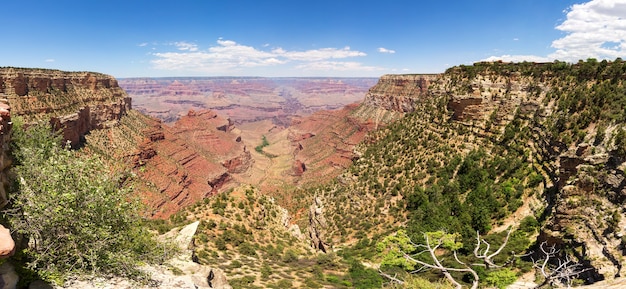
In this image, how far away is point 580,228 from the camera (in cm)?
1747

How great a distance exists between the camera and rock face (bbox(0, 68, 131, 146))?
195 feet

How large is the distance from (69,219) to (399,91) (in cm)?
14469

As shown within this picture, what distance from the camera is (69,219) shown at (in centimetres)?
1112

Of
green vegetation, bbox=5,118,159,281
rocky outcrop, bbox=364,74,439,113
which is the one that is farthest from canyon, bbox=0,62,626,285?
rocky outcrop, bbox=364,74,439,113

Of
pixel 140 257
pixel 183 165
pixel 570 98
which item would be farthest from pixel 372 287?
pixel 183 165

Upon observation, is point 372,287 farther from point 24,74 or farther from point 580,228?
point 24,74

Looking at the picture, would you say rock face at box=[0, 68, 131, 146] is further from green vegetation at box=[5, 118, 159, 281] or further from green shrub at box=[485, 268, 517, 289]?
green shrub at box=[485, 268, 517, 289]

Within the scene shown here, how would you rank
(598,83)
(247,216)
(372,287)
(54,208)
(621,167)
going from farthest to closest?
(247,216) → (598,83) → (372,287) → (621,167) → (54,208)

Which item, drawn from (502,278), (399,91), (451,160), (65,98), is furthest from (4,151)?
(399,91)

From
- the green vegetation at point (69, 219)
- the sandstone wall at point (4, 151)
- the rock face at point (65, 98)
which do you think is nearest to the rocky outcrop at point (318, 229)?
the green vegetation at point (69, 219)

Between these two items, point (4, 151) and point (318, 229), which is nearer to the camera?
point (4, 151)

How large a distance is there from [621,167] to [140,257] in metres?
26.2

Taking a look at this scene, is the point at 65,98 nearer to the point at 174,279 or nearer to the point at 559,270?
the point at 174,279

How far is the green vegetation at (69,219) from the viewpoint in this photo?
10.6 meters
